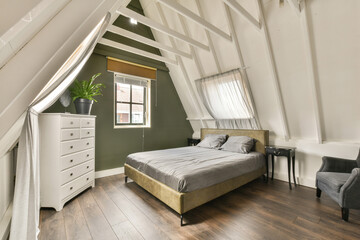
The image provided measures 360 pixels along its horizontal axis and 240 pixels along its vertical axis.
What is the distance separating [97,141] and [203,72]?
274 cm

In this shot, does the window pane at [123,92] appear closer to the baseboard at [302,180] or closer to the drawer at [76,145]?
the drawer at [76,145]

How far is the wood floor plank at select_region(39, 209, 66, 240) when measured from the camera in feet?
5.24

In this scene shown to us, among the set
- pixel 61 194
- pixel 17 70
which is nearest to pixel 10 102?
pixel 17 70

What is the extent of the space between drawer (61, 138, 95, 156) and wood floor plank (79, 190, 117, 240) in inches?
28.8

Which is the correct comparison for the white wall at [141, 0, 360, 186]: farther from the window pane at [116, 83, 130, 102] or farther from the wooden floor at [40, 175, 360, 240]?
the window pane at [116, 83, 130, 102]

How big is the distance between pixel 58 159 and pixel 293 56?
12.0 ft

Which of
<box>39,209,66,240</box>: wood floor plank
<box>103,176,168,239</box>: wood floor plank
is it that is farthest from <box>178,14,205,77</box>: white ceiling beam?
<box>39,209,66,240</box>: wood floor plank

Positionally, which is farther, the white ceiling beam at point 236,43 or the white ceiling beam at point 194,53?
the white ceiling beam at point 194,53

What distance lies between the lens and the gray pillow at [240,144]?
3.11 metres

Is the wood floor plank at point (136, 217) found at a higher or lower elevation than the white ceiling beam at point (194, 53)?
lower

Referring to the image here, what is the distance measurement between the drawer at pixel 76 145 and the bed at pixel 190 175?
723mm

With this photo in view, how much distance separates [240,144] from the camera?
10.4 feet

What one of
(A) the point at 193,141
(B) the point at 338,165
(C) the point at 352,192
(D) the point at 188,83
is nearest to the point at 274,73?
(B) the point at 338,165

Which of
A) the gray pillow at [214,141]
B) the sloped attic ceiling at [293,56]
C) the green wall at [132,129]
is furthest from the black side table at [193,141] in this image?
the sloped attic ceiling at [293,56]
